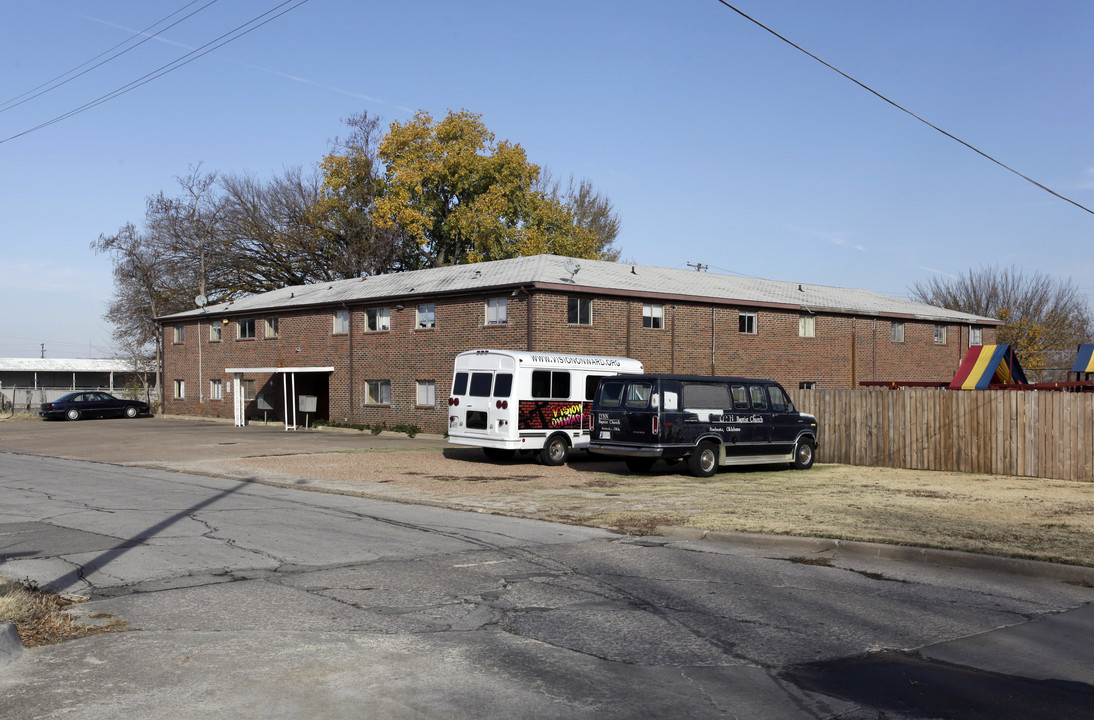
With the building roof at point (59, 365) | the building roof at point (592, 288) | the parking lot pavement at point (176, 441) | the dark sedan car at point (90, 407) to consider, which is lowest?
the parking lot pavement at point (176, 441)

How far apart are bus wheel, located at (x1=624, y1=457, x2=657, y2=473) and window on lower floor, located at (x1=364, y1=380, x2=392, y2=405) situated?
17.3m

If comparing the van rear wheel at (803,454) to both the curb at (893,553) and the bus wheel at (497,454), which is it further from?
the curb at (893,553)

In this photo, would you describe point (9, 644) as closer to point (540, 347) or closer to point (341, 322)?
point (540, 347)

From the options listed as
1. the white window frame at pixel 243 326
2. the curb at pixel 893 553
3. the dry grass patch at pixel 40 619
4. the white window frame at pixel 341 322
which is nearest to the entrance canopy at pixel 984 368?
the curb at pixel 893 553

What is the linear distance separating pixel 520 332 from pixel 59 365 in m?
72.6

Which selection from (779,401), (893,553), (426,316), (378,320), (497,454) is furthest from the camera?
(378,320)

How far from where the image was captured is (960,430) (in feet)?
65.3

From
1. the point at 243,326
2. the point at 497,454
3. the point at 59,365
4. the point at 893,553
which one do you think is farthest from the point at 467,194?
the point at 59,365

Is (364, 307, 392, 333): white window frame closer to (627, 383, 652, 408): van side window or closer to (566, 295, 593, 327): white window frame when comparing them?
(566, 295, 593, 327): white window frame

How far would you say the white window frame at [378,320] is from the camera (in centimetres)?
3638

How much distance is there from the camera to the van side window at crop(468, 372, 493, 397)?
2111cm

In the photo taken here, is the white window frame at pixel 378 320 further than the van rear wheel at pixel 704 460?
Yes

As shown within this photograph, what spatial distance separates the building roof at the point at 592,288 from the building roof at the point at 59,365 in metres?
45.5

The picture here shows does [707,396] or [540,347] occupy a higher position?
[540,347]
